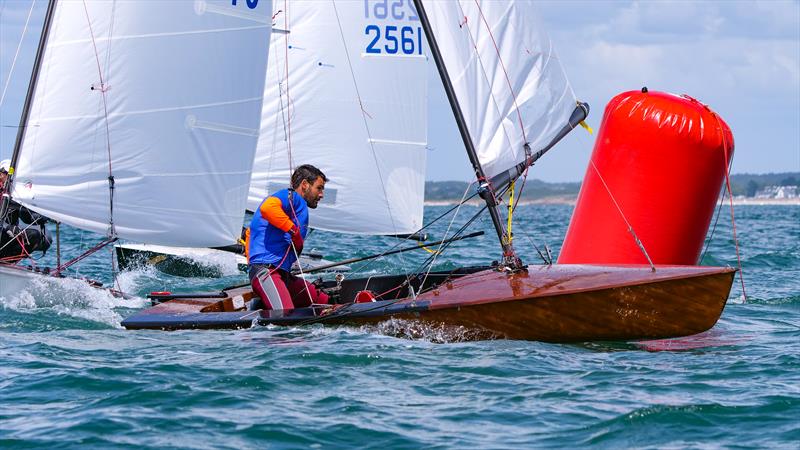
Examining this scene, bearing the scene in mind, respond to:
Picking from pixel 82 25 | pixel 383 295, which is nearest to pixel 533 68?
pixel 383 295

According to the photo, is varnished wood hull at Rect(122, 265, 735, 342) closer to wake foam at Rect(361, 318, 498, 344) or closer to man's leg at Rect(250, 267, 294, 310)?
wake foam at Rect(361, 318, 498, 344)

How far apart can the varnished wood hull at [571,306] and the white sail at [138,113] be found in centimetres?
325

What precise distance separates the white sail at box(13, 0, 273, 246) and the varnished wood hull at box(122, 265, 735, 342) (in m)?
3.25

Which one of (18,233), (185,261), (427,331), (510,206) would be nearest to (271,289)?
(427,331)

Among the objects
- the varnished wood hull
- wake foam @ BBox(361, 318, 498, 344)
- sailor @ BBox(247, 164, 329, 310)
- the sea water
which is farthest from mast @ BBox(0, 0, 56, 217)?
wake foam @ BBox(361, 318, 498, 344)

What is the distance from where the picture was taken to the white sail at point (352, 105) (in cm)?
1570

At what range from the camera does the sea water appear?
6113mm

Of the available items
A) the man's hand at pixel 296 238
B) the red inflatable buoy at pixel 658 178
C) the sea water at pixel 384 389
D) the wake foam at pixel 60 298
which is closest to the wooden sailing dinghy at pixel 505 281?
the sea water at pixel 384 389

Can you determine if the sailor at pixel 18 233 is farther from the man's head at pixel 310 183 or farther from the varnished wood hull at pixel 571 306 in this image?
the varnished wood hull at pixel 571 306

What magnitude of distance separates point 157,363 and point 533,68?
409 centimetres

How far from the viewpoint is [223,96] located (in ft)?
39.2

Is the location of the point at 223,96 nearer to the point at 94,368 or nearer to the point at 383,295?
the point at 383,295

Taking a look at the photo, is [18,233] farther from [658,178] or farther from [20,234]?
[658,178]

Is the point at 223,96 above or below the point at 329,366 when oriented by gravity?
above
